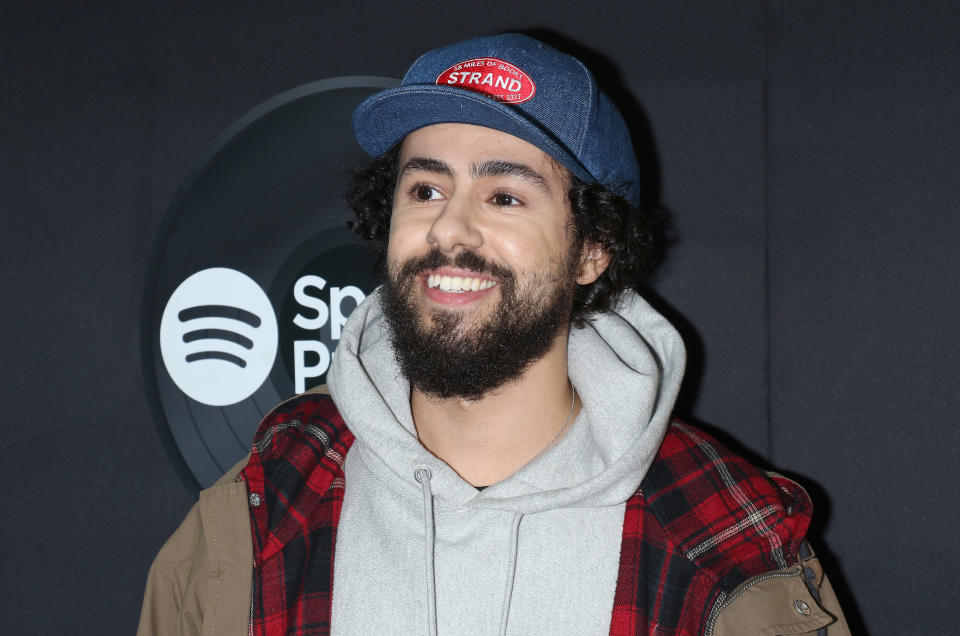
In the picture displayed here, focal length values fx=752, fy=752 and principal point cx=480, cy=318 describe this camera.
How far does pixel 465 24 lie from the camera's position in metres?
1.67

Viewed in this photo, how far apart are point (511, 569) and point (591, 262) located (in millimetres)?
565

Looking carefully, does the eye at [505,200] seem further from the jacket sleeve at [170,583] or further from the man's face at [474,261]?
the jacket sleeve at [170,583]

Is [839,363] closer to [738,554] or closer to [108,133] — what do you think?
[738,554]

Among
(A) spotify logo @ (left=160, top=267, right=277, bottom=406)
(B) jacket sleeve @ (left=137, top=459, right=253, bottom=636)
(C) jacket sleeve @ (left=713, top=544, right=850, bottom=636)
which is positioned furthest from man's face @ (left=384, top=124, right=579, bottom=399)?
(A) spotify logo @ (left=160, top=267, right=277, bottom=406)

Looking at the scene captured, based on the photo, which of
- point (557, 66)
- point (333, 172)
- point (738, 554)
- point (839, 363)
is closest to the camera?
point (738, 554)

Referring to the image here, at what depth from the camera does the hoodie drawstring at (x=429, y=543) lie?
1090 mm

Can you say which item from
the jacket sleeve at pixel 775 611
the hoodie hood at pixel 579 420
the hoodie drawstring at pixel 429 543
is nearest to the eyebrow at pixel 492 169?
the hoodie hood at pixel 579 420

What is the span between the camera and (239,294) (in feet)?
5.59

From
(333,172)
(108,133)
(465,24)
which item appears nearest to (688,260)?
(465,24)

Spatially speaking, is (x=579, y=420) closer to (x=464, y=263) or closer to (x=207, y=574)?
(x=464, y=263)

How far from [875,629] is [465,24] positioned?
5.19ft

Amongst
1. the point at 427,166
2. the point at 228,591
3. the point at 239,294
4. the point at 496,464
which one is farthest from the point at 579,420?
the point at 239,294

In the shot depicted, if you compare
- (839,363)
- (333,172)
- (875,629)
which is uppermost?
(333,172)

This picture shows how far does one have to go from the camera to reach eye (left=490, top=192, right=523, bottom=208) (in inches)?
47.5
